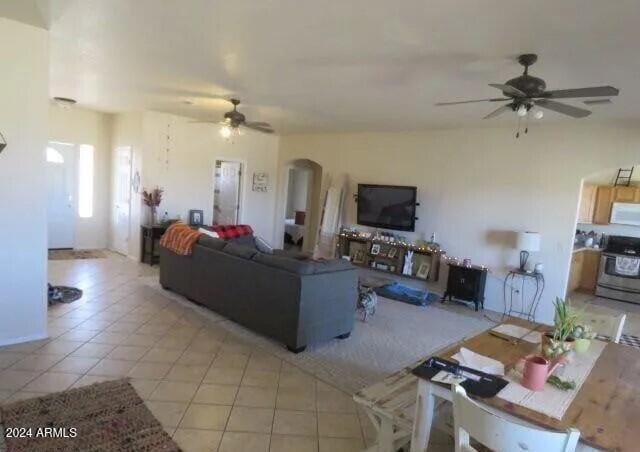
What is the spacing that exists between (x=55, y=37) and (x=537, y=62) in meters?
3.86

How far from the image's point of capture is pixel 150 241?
6.64 m

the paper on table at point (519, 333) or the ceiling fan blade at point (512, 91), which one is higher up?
the ceiling fan blade at point (512, 91)

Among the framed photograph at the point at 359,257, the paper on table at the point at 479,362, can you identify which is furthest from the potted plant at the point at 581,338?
the framed photograph at the point at 359,257

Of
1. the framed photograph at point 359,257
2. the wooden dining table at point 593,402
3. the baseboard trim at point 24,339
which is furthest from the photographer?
the framed photograph at point 359,257

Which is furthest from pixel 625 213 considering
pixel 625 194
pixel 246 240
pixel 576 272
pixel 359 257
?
pixel 246 240

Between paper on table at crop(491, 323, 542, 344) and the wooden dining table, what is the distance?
78 mm

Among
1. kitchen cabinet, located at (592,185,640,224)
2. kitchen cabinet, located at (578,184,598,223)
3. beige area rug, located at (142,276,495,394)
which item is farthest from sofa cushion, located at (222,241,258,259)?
kitchen cabinet, located at (578,184,598,223)

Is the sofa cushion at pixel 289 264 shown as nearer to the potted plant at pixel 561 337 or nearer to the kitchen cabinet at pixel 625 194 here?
the potted plant at pixel 561 337

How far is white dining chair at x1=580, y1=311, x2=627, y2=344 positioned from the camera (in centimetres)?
260

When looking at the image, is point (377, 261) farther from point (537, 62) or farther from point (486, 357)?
point (486, 357)

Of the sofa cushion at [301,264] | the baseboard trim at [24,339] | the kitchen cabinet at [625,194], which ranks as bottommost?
the baseboard trim at [24,339]

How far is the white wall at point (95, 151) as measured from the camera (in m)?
7.07

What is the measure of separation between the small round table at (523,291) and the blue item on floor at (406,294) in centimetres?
99

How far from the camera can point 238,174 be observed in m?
8.07
